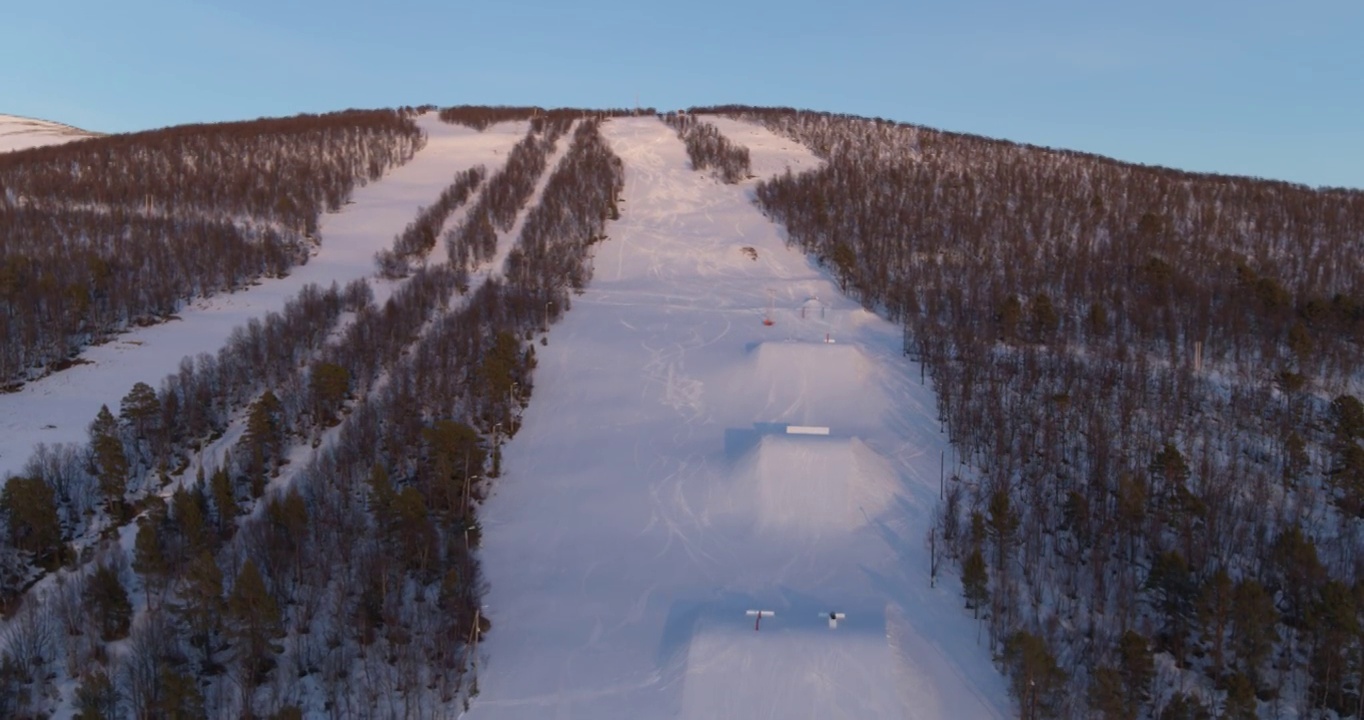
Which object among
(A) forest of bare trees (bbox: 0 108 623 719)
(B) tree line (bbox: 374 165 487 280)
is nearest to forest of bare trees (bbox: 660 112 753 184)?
(B) tree line (bbox: 374 165 487 280)

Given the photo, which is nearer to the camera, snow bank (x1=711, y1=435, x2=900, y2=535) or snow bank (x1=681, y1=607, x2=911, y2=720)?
snow bank (x1=681, y1=607, x2=911, y2=720)

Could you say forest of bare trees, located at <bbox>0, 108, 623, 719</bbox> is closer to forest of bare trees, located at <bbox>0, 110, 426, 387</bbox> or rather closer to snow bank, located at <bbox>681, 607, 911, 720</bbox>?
snow bank, located at <bbox>681, 607, 911, 720</bbox>

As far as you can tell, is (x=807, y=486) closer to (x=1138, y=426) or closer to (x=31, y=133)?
(x=1138, y=426)

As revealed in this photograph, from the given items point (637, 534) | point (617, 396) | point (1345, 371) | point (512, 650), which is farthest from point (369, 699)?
point (1345, 371)

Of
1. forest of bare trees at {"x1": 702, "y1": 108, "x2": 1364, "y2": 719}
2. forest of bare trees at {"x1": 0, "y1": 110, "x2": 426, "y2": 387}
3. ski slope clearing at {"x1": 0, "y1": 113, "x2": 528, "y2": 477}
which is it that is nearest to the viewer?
forest of bare trees at {"x1": 702, "y1": 108, "x2": 1364, "y2": 719}

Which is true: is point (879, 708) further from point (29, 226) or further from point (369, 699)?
point (29, 226)

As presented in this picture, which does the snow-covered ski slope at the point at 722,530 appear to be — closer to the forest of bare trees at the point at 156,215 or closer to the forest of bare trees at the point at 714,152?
the forest of bare trees at the point at 156,215

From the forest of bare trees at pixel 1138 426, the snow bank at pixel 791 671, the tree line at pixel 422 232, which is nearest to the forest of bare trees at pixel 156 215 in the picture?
the tree line at pixel 422 232
